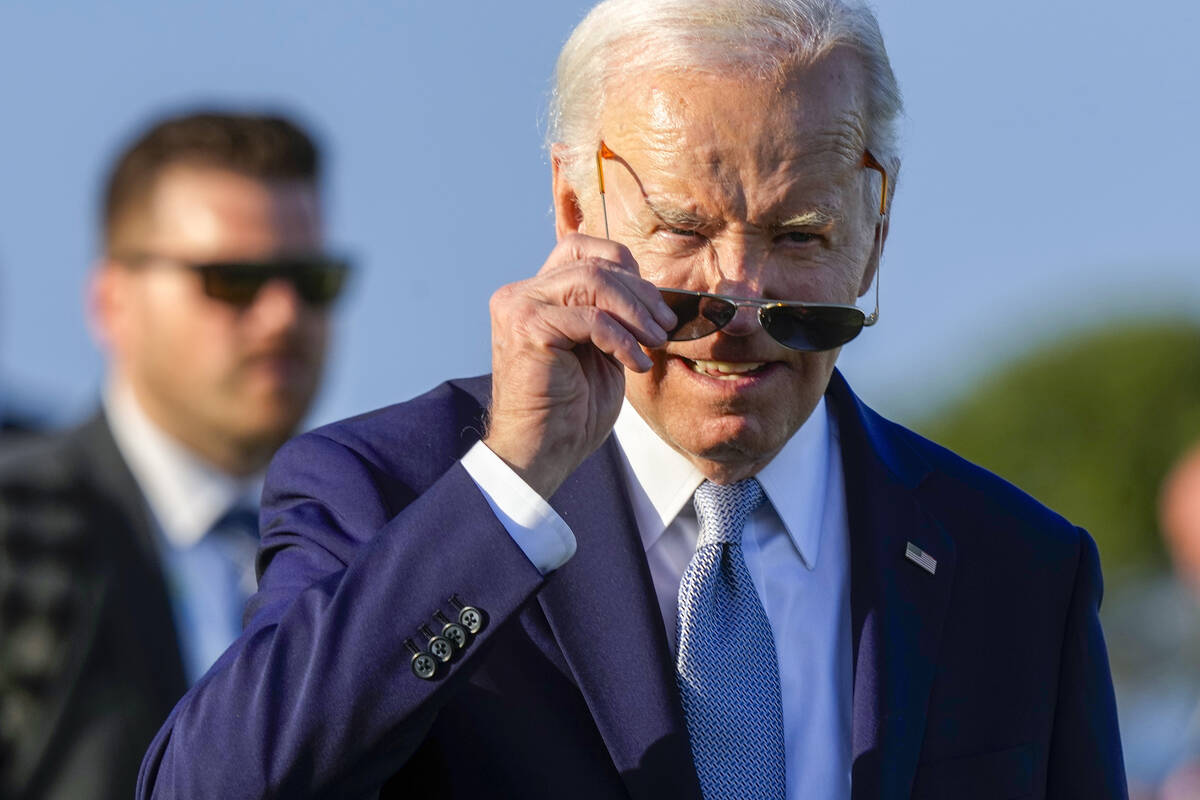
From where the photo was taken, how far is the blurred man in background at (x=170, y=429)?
384 cm

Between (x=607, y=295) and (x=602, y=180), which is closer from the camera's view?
(x=607, y=295)

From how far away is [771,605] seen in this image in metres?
2.65

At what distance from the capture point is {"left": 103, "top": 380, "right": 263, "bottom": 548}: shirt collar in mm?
4215

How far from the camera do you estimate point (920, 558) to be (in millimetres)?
2721

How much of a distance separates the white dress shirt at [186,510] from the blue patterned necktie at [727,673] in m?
1.73

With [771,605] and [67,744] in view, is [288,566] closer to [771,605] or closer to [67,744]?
[771,605]

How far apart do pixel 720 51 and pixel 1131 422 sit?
31691mm

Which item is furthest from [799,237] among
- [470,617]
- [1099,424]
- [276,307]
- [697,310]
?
[1099,424]

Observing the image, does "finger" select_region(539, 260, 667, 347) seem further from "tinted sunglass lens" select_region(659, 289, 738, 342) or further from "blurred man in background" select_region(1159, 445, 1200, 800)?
"blurred man in background" select_region(1159, 445, 1200, 800)

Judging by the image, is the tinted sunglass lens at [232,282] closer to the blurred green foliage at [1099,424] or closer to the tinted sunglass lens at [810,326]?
the tinted sunglass lens at [810,326]

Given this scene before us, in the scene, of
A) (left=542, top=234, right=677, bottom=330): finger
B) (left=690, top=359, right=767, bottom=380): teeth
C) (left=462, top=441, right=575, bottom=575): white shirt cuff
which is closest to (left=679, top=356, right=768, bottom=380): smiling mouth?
(left=690, top=359, right=767, bottom=380): teeth

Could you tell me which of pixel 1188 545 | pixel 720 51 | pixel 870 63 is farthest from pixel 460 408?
pixel 1188 545

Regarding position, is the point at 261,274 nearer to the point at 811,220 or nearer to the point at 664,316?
the point at 811,220

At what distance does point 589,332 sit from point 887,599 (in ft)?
2.44
